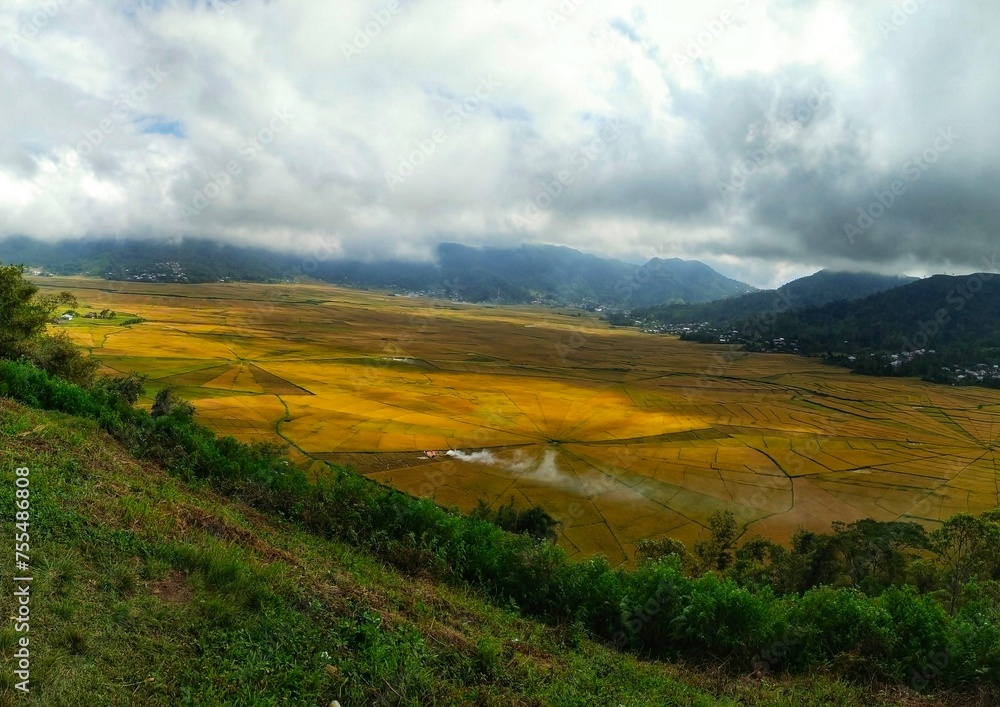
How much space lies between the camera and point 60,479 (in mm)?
7598

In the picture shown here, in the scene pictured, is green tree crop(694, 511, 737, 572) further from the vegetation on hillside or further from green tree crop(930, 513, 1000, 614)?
the vegetation on hillside

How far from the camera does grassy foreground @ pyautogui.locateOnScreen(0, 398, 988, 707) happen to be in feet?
15.6

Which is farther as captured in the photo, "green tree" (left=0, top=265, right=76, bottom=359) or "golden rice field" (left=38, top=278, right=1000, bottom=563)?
"golden rice field" (left=38, top=278, right=1000, bottom=563)

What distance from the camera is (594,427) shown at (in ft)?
176

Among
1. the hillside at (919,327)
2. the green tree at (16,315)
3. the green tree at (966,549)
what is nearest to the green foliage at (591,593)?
the green tree at (966,549)

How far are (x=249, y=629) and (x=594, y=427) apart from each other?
49962 millimetres

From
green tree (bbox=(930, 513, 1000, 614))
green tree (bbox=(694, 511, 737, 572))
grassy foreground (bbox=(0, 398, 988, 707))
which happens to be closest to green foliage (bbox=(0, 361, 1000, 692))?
grassy foreground (bbox=(0, 398, 988, 707))

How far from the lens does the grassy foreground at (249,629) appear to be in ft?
15.6

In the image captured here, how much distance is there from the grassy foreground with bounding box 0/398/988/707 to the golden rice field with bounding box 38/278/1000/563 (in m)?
21.3

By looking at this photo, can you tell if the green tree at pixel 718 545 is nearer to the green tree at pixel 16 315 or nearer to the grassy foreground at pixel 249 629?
the grassy foreground at pixel 249 629

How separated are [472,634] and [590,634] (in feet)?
9.32

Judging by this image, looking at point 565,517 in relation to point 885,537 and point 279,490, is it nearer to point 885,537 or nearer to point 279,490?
point 885,537

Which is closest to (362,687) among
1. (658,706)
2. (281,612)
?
(281,612)

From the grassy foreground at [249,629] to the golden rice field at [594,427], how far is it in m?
21.3
